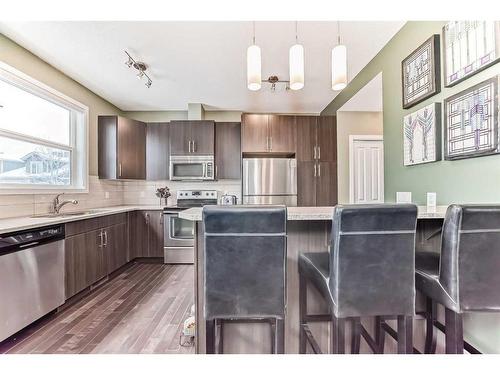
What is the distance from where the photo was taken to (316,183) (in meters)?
4.12

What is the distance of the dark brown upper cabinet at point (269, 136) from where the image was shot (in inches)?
164

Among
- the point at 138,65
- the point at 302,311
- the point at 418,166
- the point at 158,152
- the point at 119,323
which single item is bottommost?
the point at 119,323

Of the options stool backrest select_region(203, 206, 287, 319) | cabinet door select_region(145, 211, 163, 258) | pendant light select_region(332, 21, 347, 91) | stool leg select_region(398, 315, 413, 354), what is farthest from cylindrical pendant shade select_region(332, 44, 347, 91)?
Answer: cabinet door select_region(145, 211, 163, 258)

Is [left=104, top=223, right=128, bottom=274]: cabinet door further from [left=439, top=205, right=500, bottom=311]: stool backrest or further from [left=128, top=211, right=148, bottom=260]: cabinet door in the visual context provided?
[left=439, top=205, right=500, bottom=311]: stool backrest

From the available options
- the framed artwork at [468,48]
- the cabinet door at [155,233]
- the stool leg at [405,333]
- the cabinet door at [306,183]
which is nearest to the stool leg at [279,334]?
the stool leg at [405,333]

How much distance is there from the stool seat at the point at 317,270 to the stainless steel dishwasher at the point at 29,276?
2.11m

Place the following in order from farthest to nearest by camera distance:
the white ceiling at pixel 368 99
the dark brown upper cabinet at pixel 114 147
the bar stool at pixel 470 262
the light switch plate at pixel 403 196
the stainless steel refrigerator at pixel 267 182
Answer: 1. the stainless steel refrigerator at pixel 267 182
2. the dark brown upper cabinet at pixel 114 147
3. the white ceiling at pixel 368 99
4. the light switch plate at pixel 403 196
5. the bar stool at pixel 470 262

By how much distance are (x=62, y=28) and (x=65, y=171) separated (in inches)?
70.7

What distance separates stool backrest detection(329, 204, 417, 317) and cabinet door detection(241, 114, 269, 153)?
10.3ft

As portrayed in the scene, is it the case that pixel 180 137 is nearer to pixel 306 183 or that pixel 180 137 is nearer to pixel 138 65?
pixel 138 65

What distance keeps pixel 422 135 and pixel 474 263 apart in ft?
3.99

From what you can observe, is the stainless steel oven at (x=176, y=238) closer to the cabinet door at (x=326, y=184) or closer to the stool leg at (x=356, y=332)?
the cabinet door at (x=326, y=184)

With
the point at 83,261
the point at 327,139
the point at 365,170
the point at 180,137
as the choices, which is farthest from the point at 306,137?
the point at 83,261
